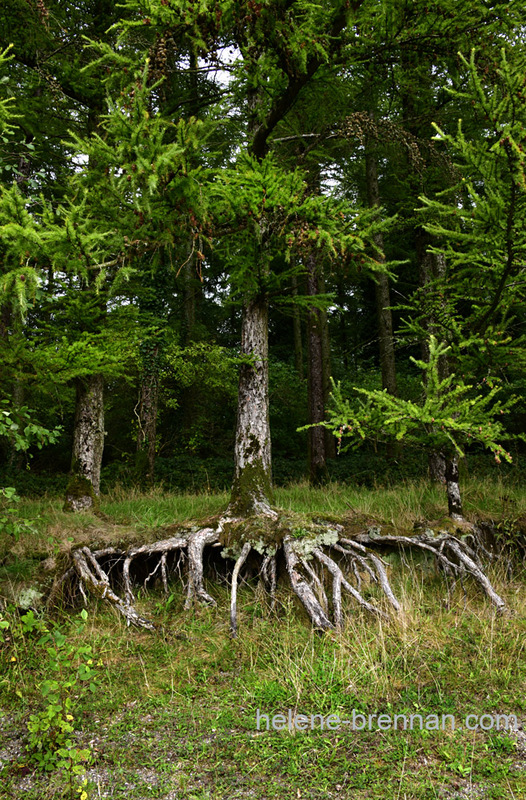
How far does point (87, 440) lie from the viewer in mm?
8492

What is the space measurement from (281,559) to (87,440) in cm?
Result: 452

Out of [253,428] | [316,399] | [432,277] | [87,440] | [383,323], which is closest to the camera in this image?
[253,428]

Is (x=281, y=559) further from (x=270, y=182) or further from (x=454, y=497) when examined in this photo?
(x=270, y=182)

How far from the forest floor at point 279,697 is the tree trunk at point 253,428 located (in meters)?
1.16

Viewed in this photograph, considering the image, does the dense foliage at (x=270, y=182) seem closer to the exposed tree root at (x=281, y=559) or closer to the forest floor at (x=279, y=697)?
the exposed tree root at (x=281, y=559)

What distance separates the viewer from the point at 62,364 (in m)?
6.56

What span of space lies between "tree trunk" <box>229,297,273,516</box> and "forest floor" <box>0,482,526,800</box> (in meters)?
1.16

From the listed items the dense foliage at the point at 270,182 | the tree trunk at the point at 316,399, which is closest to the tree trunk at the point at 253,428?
the dense foliage at the point at 270,182

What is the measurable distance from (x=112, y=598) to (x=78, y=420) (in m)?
4.19

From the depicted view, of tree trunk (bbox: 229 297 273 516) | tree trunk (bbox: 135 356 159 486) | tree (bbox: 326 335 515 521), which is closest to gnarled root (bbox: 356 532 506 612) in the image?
tree (bbox: 326 335 515 521)

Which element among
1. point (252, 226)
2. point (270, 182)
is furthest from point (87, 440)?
point (270, 182)

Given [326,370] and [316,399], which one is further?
[326,370]

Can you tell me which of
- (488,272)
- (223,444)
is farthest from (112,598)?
(223,444)

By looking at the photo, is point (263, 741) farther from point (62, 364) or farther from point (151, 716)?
point (62, 364)
